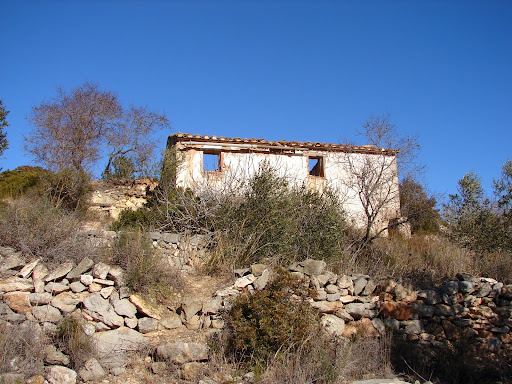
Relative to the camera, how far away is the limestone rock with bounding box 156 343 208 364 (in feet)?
20.8

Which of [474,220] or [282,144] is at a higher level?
[282,144]

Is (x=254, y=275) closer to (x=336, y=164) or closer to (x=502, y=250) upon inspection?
(x=502, y=250)

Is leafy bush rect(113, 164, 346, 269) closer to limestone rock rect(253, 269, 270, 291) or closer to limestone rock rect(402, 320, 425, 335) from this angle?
limestone rock rect(253, 269, 270, 291)

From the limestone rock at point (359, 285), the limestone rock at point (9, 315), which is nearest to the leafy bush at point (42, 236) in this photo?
the limestone rock at point (9, 315)

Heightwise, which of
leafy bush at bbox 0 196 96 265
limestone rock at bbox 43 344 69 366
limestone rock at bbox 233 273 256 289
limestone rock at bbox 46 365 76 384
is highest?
leafy bush at bbox 0 196 96 265

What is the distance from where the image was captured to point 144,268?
24.4 feet

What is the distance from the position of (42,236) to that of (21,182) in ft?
23.8

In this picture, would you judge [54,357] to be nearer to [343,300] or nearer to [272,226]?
[272,226]

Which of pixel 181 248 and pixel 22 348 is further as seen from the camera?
pixel 181 248

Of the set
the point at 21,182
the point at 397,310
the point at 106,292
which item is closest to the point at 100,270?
the point at 106,292

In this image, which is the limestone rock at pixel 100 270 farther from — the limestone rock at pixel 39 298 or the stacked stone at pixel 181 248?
the stacked stone at pixel 181 248

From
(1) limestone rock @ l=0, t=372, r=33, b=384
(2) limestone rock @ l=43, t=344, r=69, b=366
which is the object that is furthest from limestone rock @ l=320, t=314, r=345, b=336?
(1) limestone rock @ l=0, t=372, r=33, b=384

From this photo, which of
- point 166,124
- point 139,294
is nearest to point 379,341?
point 139,294

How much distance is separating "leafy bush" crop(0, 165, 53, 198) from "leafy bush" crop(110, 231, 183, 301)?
640 centimetres
